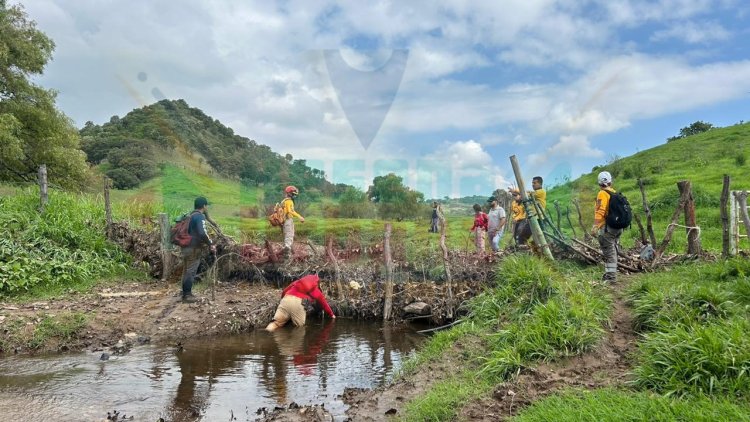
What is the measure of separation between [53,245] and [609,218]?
13518mm

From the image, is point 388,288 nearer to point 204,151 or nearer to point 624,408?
point 624,408

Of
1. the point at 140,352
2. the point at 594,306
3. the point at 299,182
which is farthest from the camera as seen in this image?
the point at 299,182

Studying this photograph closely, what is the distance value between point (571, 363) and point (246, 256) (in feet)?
32.0

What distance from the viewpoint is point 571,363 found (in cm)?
585

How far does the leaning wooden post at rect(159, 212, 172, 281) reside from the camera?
13781 mm

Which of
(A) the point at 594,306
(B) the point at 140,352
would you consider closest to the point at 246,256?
(B) the point at 140,352

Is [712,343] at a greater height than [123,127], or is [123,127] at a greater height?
[123,127]

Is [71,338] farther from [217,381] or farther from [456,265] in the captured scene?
[456,265]

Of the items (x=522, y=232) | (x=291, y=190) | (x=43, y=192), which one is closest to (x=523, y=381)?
(x=522, y=232)

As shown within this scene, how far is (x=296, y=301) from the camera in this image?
10344 millimetres

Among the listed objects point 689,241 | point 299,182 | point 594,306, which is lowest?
point 594,306

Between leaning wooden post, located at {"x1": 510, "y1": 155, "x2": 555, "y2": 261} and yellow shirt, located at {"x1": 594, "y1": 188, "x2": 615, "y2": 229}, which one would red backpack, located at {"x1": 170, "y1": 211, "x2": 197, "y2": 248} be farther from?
yellow shirt, located at {"x1": 594, "y1": 188, "x2": 615, "y2": 229}

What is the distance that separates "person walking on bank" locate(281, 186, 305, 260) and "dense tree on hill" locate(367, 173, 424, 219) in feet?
62.8

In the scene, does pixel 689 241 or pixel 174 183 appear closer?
pixel 689 241
